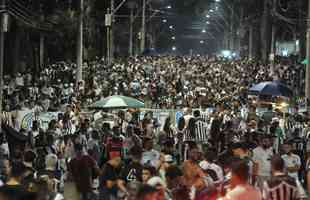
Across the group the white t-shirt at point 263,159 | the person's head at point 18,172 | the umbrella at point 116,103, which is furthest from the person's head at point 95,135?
the person's head at point 18,172

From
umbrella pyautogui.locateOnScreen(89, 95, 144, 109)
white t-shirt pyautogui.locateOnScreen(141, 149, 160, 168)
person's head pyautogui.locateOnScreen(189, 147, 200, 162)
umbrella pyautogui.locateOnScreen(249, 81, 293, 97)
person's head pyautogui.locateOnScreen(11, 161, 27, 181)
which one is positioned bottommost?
white t-shirt pyautogui.locateOnScreen(141, 149, 160, 168)

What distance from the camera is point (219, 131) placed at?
18.7 metres

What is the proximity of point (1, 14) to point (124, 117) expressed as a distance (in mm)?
4212

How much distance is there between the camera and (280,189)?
9.70 metres

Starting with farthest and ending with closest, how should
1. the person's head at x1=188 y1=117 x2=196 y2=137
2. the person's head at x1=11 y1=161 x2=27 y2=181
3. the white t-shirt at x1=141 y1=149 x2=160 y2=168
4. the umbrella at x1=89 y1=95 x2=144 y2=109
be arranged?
1. the umbrella at x1=89 y1=95 x2=144 y2=109
2. the person's head at x1=188 y1=117 x2=196 y2=137
3. the white t-shirt at x1=141 y1=149 x2=160 y2=168
4. the person's head at x1=11 y1=161 x2=27 y2=181

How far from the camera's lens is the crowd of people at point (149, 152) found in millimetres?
9695

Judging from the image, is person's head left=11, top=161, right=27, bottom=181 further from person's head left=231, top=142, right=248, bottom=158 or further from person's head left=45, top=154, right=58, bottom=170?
person's head left=45, top=154, right=58, bottom=170

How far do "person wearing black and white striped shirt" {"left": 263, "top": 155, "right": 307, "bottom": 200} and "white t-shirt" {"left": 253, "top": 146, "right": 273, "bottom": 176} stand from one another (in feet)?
11.7

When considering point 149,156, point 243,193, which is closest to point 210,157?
point 149,156

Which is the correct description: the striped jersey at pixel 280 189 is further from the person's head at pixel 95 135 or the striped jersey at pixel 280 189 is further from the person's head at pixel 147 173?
the person's head at pixel 95 135

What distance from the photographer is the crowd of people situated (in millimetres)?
9695

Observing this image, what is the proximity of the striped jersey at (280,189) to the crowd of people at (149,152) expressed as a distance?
0.5 inches

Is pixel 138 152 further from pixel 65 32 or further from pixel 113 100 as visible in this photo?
pixel 65 32

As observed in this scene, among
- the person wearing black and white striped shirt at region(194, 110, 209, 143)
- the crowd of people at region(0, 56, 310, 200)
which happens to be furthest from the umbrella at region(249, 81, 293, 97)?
the person wearing black and white striped shirt at region(194, 110, 209, 143)
